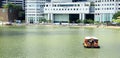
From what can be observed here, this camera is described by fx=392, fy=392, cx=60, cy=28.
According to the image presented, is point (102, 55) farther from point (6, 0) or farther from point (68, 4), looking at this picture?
point (6, 0)

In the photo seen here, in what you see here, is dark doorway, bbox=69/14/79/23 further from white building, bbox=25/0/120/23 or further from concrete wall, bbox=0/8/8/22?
concrete wall, bbox=0/8/8/22

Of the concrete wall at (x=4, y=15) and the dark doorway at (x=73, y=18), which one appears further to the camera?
the concrete wall at (x=4, y=15)

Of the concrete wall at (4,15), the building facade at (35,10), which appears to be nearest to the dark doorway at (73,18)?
the building facade at (35,10)

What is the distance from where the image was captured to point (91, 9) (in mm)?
156625

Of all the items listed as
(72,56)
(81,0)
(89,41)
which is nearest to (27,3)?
(81,0)

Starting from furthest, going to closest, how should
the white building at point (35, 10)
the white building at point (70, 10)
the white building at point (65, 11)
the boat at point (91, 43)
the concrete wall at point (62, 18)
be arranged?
the white building at point (35, 10), the concrete wall at point (62, 18), the white building at point (65, 11), the white building at point (70, 10), the boat at point (91, 43)

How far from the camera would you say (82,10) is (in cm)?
15712

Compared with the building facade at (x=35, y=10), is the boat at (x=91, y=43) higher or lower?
lower

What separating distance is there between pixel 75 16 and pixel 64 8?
669 centimetres

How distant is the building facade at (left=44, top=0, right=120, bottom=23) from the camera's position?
5901 inches

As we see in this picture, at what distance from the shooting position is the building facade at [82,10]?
150 m

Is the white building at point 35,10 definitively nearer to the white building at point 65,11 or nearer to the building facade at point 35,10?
the building facade at point 35,10

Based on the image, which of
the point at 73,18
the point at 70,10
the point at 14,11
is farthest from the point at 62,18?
the point at 14,11

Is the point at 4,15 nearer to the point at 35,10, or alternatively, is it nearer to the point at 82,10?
the point at 35,10
